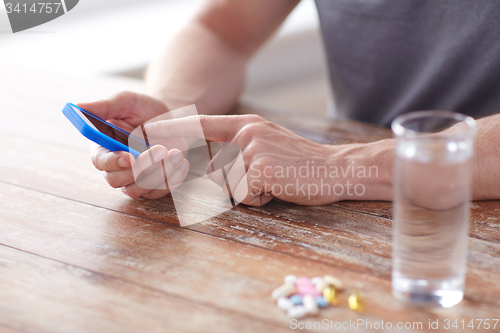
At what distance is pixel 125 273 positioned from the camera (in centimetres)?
59

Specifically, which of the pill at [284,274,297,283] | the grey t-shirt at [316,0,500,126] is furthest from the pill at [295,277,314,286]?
the grey t-shirt at [316,0,500,126]

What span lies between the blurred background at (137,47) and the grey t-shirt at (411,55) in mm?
280

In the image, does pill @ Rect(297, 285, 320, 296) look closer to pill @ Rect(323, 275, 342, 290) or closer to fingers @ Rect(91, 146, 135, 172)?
pill @ Rect(323, 275, 342, 290)

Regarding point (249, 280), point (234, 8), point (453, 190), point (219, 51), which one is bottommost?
point (249, 280)

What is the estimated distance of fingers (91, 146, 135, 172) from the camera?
0.73 m

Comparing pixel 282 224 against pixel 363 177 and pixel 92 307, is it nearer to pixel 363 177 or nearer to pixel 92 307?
pixel 363 177

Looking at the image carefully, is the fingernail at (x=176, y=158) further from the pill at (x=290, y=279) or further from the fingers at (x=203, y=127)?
the pill at (x=290, y=279)

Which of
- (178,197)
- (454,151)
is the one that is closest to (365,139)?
(178,197)

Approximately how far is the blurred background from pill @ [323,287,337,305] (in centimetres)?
100

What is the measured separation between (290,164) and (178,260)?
0.25 m

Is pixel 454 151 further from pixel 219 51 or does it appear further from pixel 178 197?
pixel 219 51

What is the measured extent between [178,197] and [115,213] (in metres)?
0.11

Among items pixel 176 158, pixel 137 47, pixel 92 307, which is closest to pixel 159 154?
pixel 176 158

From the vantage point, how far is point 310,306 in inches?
20.0
